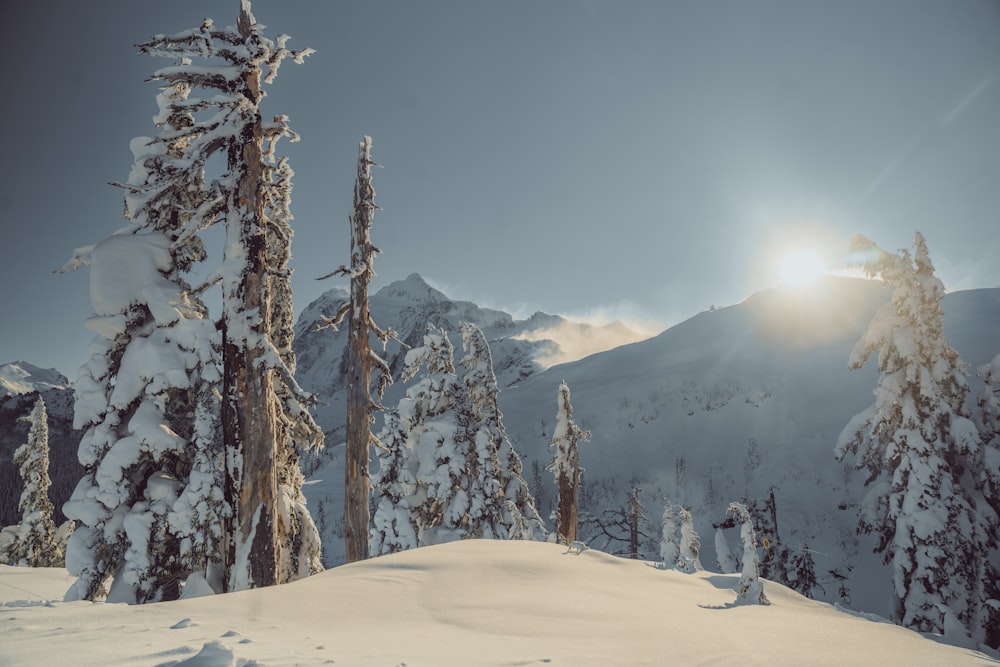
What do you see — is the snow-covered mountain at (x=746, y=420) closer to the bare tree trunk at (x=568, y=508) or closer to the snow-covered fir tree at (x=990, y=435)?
the bare tree trunk at (x=568, y=508)

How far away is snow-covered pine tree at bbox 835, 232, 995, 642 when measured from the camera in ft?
43.4

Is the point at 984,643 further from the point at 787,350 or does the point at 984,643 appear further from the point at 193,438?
the point at 787,350

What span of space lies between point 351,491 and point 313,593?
665cm

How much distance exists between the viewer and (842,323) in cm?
7800

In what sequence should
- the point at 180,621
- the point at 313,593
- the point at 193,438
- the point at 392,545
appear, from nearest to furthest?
the point at 180,621
the point at 313,593
the point at 193,438
the point at 392,545

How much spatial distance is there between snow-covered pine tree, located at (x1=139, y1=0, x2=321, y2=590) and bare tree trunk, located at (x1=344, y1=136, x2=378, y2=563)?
137 inches

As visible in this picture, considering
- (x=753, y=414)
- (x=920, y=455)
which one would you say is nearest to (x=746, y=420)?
(x=753, y=414)

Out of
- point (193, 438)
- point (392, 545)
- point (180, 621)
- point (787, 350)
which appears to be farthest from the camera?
point (787, 350)

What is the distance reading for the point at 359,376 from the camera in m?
11.2

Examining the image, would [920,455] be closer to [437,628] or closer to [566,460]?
[566,460]

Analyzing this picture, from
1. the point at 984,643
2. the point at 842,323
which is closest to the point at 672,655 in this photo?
the point at 984,643

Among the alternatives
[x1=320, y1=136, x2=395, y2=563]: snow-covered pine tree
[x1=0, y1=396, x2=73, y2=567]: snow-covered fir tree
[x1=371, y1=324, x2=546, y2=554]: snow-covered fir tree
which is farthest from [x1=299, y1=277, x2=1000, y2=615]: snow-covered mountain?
[x1=320, y1=136, x2=395, y2=563]: snow-covered pine tree

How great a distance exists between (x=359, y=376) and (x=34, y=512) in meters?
22.3

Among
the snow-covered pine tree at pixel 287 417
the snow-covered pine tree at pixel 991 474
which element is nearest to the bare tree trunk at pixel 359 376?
the snow-covered pine tree at pixel 287 417
